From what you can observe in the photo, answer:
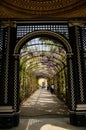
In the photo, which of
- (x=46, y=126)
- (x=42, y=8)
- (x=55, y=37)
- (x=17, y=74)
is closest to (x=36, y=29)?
(x=55, y=37)

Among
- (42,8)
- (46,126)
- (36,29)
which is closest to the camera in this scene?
(46,126)

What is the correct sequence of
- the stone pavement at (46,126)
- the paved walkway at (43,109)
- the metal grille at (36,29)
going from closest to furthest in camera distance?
the stone pavement at (46,126), the metal grille at (36,29), the paved walkway at (43,109)

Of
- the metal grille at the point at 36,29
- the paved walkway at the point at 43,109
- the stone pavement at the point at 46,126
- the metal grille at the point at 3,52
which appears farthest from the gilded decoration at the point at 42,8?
the paved walkway at the point at 43,109

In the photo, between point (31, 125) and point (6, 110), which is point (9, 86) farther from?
point (31, 125)

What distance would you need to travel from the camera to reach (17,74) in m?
9.29

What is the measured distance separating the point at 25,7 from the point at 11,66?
280cm

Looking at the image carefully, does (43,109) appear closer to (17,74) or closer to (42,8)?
(17,74)

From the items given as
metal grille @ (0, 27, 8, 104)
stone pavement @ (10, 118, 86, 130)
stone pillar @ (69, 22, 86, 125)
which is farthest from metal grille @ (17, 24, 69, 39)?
stone pavement @ (10, 118, 86, 130)

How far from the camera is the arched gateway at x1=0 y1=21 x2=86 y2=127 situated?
8.66 meters

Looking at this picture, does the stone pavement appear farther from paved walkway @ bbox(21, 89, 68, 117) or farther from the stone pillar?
paved walkway @ bbox(21, 89, 68, 117)

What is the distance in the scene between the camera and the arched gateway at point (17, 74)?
Answer: 28.4 ft

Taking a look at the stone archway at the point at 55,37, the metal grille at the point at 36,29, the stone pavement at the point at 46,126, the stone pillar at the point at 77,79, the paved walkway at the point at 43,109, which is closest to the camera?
the stone pavement at the point at 46,126

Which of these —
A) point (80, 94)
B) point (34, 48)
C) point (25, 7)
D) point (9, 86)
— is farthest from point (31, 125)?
point (34, 48)

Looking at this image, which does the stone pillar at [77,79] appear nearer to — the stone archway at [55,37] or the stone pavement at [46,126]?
the stone archway at [55,37]
